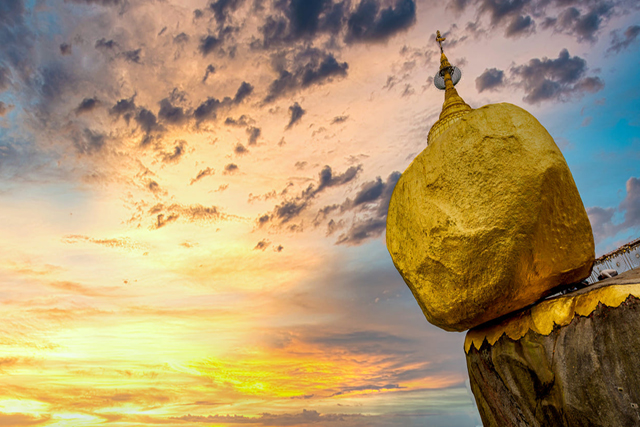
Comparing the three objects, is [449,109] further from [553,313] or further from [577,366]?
[577,366]

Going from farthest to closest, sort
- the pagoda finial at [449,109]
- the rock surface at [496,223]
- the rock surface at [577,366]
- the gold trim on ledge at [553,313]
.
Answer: the pagoda finial at [449,109], the rock surface at [496,223], the gold trim on ledge at [553,313], the rock surface at [577,366]

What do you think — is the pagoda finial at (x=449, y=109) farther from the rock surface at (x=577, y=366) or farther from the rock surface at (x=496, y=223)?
the rock surface at (x=577, y=366)

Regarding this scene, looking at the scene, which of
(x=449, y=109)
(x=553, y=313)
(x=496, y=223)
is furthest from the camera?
(x=449, y=109)

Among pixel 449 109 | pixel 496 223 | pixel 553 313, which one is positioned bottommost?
pixel 553 313

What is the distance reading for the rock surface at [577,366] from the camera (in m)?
Answer: 7.06

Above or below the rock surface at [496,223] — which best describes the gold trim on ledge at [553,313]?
below

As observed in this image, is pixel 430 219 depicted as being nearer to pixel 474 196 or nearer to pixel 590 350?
pixel 474 196

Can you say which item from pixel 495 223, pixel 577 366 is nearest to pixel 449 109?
pixel 495 223

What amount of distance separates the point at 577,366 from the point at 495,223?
2.87 m

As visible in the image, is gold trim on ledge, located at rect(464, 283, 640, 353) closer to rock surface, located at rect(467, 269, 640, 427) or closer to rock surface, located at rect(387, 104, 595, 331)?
rock surface, located at rect(467, 269, 640, 427)

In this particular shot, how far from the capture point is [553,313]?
27.0 feet

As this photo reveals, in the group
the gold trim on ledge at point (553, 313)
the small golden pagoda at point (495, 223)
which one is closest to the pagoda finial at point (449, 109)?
the small golden pagoda at point (495, 223)

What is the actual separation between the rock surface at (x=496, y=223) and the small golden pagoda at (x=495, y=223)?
2cm

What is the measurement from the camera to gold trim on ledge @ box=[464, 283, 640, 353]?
24.2 ft
